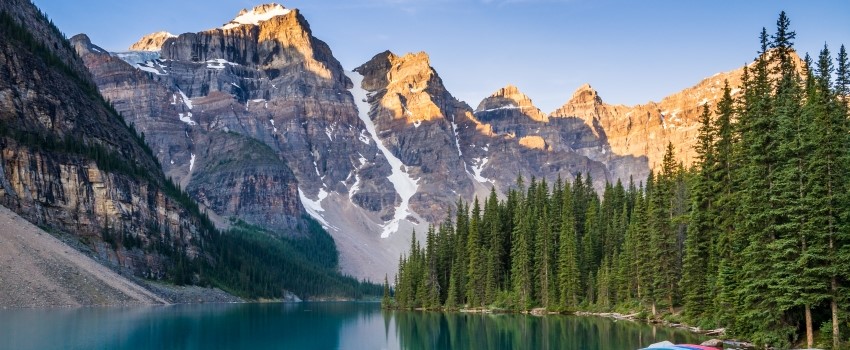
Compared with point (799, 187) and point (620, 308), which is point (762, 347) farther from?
point (620, 308)

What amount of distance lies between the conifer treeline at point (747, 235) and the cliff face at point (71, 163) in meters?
78.4

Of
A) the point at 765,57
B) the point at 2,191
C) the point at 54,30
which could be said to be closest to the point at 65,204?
the point at 2,191

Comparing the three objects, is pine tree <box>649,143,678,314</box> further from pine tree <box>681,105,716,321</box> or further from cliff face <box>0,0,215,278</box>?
cliff face <box>0,0,215,278</box>

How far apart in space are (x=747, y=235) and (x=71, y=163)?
12970cm

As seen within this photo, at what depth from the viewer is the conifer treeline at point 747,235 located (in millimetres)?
39188

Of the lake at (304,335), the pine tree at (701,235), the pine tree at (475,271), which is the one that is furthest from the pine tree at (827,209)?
the pine tree at (475,271)

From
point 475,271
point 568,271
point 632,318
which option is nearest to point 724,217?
point 632,318

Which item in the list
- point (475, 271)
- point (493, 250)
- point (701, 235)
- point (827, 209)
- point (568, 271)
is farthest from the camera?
point (493, 250)

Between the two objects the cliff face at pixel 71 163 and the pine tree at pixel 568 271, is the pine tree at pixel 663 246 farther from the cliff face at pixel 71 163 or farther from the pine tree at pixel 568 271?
the cliff face at pixel 71 163

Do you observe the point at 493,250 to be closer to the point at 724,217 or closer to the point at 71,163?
the point at 724,217

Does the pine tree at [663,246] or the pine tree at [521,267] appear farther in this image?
the pine tree at [521,267]

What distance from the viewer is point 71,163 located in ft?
468

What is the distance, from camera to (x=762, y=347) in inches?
1666

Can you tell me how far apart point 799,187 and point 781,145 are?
2.48 meters
